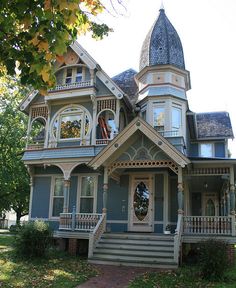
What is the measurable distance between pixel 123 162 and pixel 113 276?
5.49 metres

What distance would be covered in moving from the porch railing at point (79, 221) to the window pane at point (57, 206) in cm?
210

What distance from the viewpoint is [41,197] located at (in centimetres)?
1955

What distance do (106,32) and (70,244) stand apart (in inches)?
373

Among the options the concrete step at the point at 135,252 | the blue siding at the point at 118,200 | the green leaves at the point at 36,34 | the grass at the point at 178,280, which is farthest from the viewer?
the blue siding at the point at 118,200

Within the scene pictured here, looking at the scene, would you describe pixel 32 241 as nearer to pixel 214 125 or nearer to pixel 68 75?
pixel 68 75

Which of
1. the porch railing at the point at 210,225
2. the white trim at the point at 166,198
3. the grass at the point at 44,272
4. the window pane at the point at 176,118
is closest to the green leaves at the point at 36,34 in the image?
the grass at the point at 44,272

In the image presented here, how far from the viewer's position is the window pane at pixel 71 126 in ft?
62.5

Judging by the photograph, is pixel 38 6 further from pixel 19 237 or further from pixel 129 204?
pixel 129 204

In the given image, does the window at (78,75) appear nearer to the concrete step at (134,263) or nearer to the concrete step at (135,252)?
the concrete step at (135,252)

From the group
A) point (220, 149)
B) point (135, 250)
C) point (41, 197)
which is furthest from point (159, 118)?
point (41, 197)

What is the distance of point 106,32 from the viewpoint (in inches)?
445

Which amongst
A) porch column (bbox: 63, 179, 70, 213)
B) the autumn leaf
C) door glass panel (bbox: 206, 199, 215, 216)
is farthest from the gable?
the autumn leaf

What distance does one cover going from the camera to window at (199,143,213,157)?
23.2 metres

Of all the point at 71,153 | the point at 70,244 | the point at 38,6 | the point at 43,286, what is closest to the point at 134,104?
the point at 71,153
